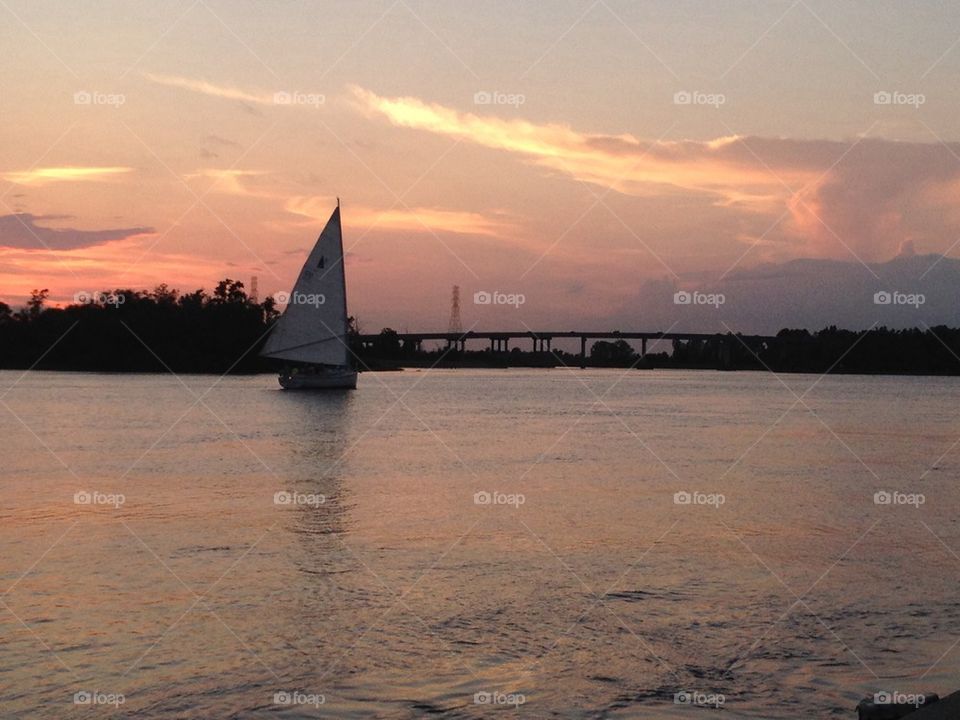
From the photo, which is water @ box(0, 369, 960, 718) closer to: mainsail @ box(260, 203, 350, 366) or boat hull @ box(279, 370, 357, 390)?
mainsail @ box(260, 203, 350, 366)

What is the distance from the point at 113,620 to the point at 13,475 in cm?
2306

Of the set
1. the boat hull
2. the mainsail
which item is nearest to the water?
the mainsail

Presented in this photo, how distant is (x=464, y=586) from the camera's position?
64.1ft

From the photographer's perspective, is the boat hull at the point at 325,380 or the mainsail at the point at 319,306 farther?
the boat hull at the point at 325,380

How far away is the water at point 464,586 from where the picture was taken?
1377 centimetres

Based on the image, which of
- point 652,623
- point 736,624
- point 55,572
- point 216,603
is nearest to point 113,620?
point 216,603

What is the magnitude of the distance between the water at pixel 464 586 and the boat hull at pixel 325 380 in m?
57.7

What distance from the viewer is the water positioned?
45.2 feet

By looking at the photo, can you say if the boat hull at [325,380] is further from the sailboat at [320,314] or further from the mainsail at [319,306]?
the mainsail at [319,306]

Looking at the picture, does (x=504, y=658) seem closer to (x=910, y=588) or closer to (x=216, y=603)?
(x=216, y=603)

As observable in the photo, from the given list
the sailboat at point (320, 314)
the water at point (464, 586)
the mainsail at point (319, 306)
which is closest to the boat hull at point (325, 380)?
the sailboat at point (320, 314)

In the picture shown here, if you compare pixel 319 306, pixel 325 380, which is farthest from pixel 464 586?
pixel 325 380

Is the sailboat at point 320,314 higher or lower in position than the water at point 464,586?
higher

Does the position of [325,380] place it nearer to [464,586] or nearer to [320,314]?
[320,314]
